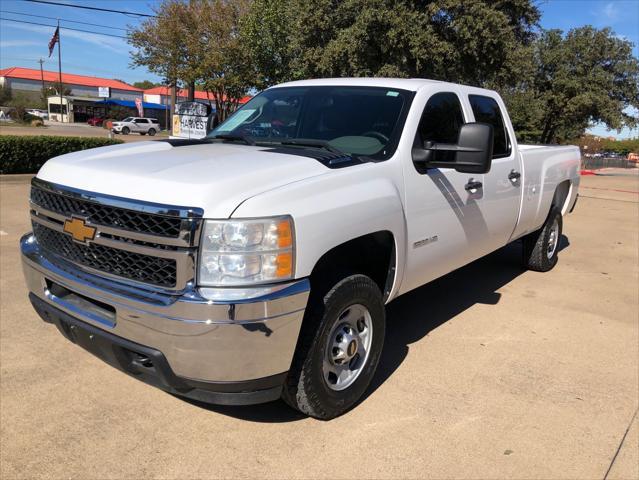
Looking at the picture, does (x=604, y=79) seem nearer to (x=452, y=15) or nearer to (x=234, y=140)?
(x=452, y=15)

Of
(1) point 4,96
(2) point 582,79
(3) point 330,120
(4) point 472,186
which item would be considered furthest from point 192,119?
(1) point 4,96

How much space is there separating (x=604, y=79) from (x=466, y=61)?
16574 millimetres

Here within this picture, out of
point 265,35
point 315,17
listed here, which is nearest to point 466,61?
point 315,17

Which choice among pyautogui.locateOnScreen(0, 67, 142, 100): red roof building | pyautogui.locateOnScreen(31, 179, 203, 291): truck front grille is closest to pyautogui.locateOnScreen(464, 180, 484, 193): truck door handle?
pyautogui.locateOnScreen(31, 179, 203, 291): truck front grille

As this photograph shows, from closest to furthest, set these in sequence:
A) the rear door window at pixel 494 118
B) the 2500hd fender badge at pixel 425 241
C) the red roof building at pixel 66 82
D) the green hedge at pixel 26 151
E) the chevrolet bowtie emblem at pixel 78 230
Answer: the chevrolet bowtie emblem at pixel 78 230
the 2500hd fender badge at pixel 425 241
the rear door window at pixel 494 118
the green hedge at pixel 26 151
the red roof building at pixel 66 82

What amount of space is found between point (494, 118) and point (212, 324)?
366 centimetres

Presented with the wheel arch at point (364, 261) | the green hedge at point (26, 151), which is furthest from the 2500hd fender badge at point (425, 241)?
the green hedge at point (26, 151)

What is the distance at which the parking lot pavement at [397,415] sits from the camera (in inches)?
110

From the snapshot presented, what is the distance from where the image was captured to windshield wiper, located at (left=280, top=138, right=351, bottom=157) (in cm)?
346

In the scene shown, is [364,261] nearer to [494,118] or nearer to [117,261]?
[117,261]

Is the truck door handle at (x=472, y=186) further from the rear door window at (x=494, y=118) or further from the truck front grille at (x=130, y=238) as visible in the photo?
the truck front grille at (x=130, y=238)

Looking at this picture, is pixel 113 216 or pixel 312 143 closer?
pixel 113 216

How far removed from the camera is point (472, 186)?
4.19 meters

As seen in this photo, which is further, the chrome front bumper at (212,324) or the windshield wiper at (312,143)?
the windshield wiper at (312,143)
